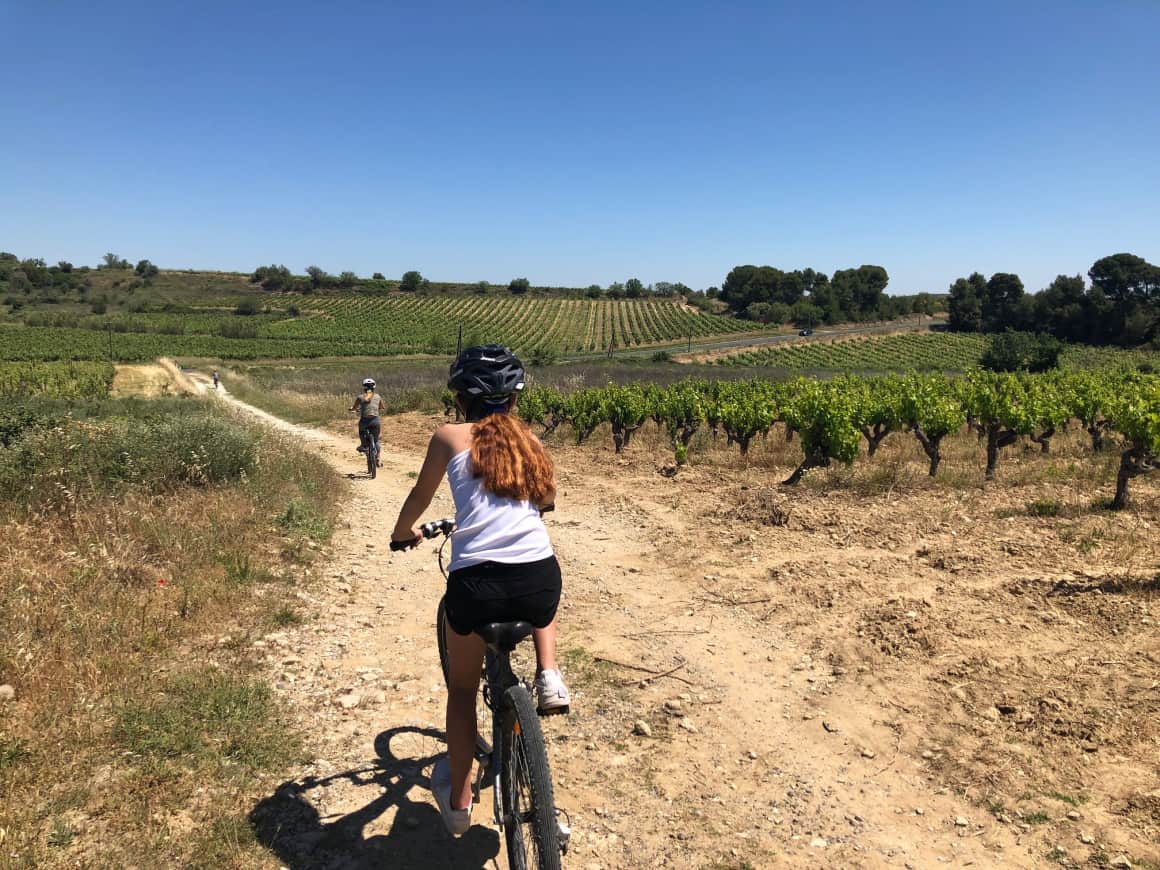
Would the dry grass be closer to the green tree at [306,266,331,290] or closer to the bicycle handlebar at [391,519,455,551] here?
the bicycle handlebar at [391,519,455,551]

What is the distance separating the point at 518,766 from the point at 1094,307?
4195 inches

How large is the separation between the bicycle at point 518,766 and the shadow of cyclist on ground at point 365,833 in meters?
0.53

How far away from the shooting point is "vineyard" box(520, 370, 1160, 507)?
10.5 metres

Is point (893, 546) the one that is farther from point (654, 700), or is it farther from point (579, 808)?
point (579, 808)

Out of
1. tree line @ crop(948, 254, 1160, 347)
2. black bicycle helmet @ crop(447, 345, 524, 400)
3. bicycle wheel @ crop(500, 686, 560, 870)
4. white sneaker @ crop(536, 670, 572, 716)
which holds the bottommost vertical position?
bicycle wheel @ crop(500, 686, 560, 870)

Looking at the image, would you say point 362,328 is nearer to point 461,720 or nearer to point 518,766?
point 461,720

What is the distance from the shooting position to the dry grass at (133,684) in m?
2.90

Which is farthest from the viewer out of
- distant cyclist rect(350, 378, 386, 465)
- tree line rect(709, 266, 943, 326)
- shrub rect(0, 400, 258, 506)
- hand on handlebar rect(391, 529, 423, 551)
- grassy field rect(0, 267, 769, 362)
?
tree line rect(709, 266, 943, 326)

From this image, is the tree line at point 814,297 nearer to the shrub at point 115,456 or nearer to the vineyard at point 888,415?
the vineyard at point 888,415

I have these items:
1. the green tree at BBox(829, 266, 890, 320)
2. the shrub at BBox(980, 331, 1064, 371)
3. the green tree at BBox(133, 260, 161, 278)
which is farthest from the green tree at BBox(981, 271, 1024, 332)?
the green tree at BBox(133, 260, 161, 278)

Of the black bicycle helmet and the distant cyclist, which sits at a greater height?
the black bicycle helmet

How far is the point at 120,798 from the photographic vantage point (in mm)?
3078

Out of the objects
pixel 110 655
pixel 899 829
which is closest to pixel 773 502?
pixel 899 829

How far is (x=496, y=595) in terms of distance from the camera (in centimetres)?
251
